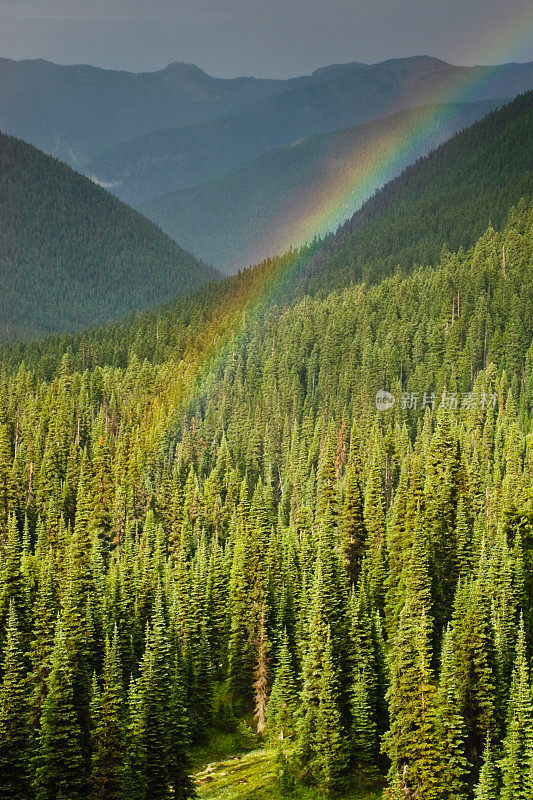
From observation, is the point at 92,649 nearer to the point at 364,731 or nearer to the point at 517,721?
the point at 364,731

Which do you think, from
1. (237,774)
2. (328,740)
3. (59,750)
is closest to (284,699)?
(237,774)

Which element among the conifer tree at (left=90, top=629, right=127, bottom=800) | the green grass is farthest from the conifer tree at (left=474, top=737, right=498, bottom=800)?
the conifer tree at (left=90, top=629, right=127, bottom=800)

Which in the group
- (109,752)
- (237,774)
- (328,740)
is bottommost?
(237,774)

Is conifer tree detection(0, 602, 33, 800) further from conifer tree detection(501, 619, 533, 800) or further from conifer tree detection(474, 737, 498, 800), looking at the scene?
conifer tree detection(501, 619, 533, 800)

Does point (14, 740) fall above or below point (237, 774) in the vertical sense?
above

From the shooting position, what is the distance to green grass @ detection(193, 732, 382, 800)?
252 feet

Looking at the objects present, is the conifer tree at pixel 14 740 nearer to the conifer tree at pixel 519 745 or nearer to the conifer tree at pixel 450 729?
the conifer tree at pixel 450 729

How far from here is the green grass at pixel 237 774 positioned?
7694 centimetres

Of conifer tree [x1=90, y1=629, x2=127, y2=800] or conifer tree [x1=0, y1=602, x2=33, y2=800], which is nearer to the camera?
conifer tree [x1=90, y1=629, x2=127, y2=800]

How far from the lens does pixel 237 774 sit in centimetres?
8131

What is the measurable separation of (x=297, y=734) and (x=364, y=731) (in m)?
7.56

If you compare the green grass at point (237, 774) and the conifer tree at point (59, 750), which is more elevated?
the conifer tree at point (59, 750)

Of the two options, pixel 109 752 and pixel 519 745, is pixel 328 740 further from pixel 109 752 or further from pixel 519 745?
pixel 109 752

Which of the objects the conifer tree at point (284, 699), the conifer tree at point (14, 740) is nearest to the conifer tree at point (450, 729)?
the conifer tree at point (284, 699)
